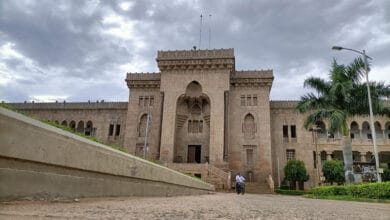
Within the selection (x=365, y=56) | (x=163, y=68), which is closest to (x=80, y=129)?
(x=163, y=68)

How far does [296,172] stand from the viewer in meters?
30.7

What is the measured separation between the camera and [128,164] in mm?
5477

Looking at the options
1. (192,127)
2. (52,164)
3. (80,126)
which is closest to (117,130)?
(80,126)

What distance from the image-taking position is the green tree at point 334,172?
31078mm

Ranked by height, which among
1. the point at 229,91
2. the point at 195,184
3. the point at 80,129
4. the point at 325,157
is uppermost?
the point at 229,91

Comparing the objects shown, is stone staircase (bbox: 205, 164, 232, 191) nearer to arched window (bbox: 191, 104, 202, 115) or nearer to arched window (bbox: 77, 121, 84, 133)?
arched window (bbox: 191, 104, 202, 115)

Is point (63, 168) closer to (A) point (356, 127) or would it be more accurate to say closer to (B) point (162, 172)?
(B) point (162, 172)

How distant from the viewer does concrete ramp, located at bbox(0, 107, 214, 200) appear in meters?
2.89

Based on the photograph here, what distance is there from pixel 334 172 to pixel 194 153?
14812 mm

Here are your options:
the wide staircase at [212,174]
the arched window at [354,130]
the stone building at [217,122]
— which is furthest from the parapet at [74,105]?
the arched window at [354,130]

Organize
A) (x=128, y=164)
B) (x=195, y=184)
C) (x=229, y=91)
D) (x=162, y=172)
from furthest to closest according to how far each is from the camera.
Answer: (x=229, y=91) < (x=195, y=184) < (x=162, y=172) < (x=128, y=164)

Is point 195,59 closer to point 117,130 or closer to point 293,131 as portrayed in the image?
point 117,130

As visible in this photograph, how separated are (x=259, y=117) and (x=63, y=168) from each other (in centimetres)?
3027

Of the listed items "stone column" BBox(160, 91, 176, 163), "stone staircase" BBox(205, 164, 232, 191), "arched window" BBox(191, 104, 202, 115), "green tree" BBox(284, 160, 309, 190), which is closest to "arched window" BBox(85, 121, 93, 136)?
"stone column" BBox(160, 91, 176, 163)
